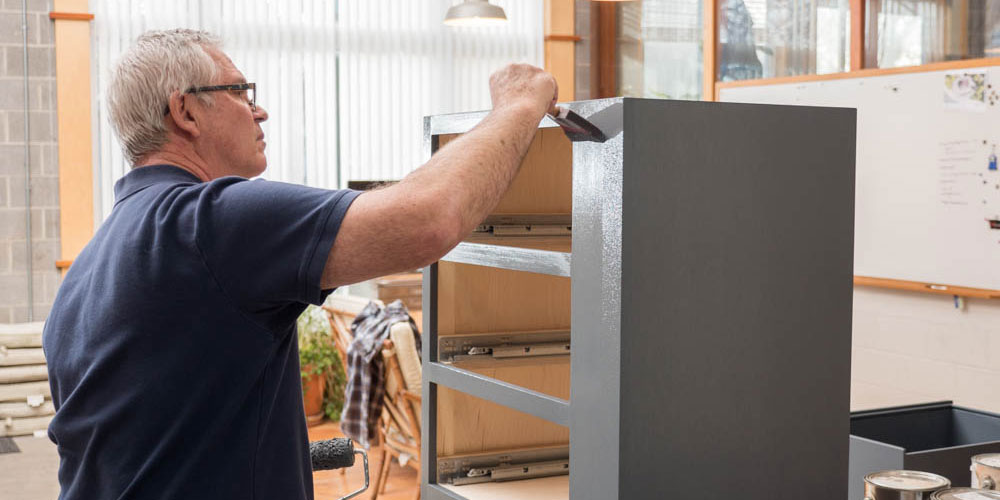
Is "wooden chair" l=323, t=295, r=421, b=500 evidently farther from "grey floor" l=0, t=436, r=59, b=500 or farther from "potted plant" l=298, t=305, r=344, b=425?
"grey floor" l=0, t=436, r=59, b=500

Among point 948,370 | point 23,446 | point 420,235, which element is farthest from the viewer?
point 948,370

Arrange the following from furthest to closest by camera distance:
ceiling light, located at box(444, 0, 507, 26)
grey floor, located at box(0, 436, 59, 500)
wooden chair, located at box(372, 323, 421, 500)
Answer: ceiling light, located at box(444, 0, 507, 26), wooden chair, located at box(372, 323, 421, 500), grey floor, located at box(0, 436, 59, 500)

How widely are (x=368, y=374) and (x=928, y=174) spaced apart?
106 inches

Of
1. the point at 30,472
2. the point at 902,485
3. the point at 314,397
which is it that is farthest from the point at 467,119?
the point at 314,397

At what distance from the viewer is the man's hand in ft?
4.39

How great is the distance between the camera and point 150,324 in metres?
1.30

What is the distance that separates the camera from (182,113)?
147 cm

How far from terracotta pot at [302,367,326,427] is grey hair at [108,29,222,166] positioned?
5.04 m

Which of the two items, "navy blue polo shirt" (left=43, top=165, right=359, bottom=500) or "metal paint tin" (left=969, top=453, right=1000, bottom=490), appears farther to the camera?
"metal paint tin" (left=969, top=453, right=1000, bottom=490)

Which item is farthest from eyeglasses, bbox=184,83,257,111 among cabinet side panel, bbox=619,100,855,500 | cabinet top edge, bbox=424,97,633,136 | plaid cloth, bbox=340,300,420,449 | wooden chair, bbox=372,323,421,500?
plaid cloth, bbox=340,300,420,449

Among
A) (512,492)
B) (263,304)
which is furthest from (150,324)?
(512,492)

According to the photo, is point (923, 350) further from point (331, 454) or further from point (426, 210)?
point (426, 210)

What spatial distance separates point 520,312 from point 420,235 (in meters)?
0.87

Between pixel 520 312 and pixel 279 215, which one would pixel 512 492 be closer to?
pixel 520 312
